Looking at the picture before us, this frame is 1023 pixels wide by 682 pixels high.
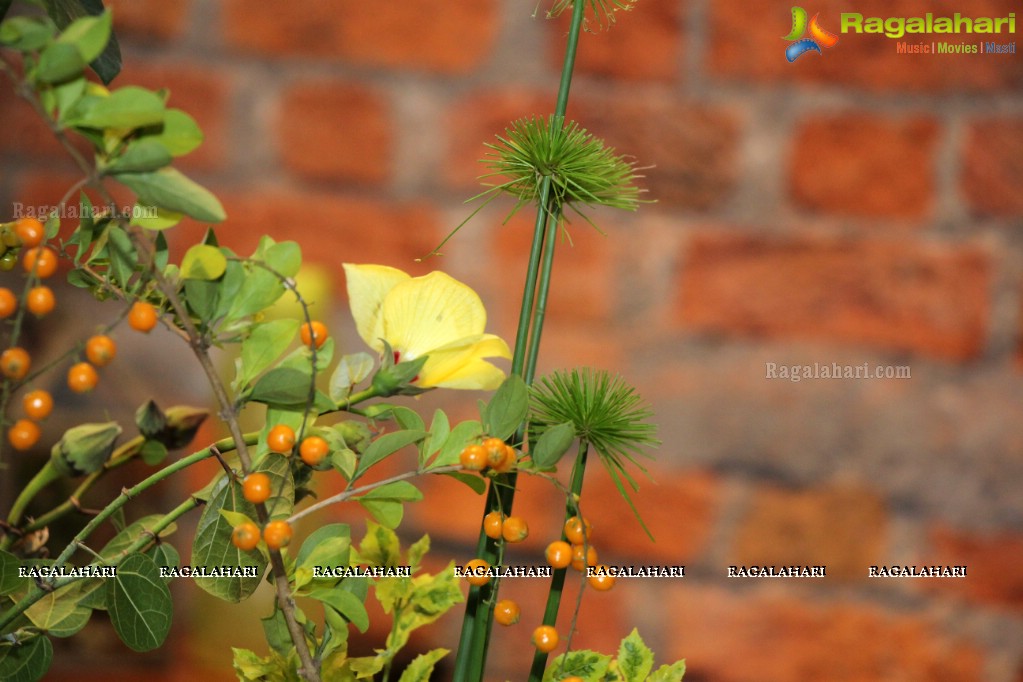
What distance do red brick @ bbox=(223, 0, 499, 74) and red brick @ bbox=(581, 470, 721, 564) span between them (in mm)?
283

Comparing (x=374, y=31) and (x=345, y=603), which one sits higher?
(x=374, y=31)

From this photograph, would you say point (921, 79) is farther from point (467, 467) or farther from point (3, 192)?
point (3, 192)

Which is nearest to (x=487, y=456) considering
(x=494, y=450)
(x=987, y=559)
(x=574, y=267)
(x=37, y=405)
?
(x=494, y=450)

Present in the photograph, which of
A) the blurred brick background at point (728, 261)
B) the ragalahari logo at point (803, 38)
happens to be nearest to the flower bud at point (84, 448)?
the blurred brick background at point (728, 261)

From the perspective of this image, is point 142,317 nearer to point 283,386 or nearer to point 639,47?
point 283,386

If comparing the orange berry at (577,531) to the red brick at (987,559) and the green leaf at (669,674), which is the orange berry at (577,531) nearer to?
the green leaf at (669,674)

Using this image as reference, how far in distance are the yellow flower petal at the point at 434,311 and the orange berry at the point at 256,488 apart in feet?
0.18

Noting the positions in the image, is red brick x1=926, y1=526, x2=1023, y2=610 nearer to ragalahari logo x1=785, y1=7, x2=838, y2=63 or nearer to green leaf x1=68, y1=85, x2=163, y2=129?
ragalahari logo x1=785, y1=7, x2=838, y2=63

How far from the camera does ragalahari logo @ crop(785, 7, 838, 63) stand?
0.56 meters

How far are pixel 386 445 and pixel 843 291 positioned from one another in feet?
1.41

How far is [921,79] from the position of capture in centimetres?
56

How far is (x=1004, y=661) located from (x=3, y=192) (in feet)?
2.41

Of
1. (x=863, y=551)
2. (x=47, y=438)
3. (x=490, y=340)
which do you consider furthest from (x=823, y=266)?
(x=47, y=438)

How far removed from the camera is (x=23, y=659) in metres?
0.23
